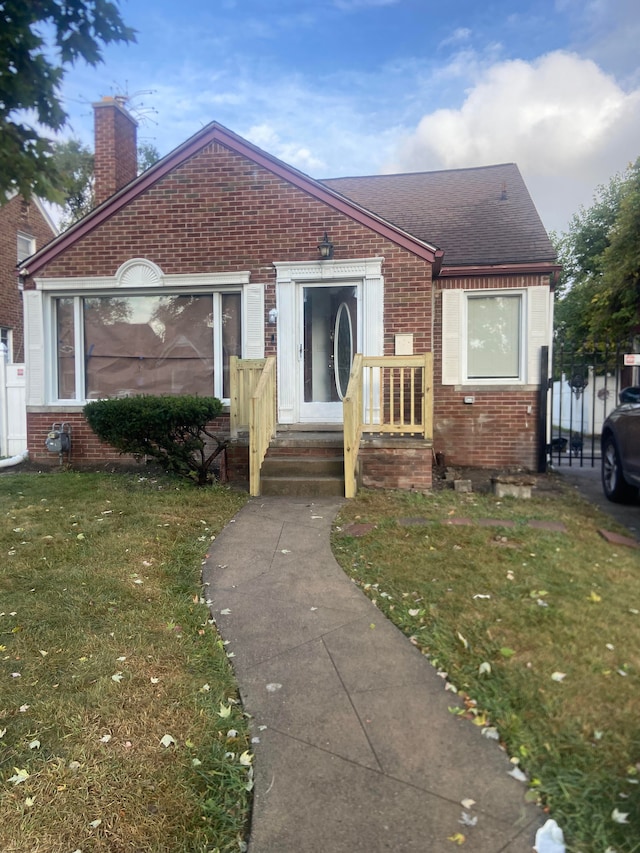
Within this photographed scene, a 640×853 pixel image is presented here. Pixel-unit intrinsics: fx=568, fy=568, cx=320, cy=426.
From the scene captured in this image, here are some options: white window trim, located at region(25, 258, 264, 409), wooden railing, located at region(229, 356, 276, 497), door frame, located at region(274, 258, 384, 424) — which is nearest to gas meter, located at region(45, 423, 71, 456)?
white window trim, located at region(25, 258, 264, 409)

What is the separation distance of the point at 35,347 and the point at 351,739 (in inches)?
319

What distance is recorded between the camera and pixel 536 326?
29.1ft

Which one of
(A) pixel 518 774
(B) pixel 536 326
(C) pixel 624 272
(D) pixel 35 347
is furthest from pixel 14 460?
(C) pixel 624 272

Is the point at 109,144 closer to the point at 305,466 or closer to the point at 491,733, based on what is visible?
the point at 305,466

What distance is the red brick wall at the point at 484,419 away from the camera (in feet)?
29.3

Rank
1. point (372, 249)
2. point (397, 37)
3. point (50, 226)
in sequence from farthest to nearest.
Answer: point (50, 226)
point (372, 249)
point (397, 37)

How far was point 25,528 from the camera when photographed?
5297 mm

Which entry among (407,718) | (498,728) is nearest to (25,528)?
(407,718)

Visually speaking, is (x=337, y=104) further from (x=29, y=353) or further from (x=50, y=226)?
(x=50, y=226)

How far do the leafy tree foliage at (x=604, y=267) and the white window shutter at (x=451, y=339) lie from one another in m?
7.31

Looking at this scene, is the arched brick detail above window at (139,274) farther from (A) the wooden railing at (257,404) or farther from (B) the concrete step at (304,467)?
(B) the concrete step at (304,467)

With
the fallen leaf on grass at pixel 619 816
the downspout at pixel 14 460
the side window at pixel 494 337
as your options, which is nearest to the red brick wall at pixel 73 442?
the downspout at pixel 14 460

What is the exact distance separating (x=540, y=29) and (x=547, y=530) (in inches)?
237

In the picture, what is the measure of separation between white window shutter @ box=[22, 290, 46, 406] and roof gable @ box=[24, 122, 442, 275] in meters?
0.43
